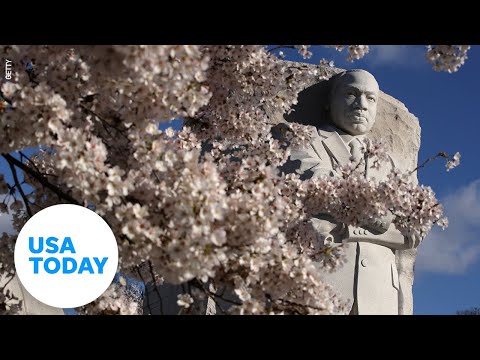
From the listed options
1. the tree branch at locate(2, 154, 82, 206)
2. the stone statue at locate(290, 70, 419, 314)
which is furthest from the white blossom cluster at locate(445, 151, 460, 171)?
the tree branch at locate(2, 154, 82, 206)

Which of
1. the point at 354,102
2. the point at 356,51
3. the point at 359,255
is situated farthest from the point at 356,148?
the point at 356,51

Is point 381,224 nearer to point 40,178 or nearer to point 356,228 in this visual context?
point 356,228

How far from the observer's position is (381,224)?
6586 mm

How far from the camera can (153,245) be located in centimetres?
302

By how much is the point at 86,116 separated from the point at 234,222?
→ 1.03 m

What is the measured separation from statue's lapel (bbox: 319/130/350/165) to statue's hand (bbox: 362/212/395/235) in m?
0.85

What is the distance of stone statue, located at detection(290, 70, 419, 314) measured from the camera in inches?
264

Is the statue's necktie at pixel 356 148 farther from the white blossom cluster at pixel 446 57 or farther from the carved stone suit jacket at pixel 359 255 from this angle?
the white blossom cluster at pixel 446 57

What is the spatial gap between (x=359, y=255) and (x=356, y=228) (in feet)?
0.95

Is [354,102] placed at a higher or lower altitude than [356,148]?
higher

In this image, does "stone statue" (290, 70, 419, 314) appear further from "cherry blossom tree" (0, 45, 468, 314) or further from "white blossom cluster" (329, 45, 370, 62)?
"cherry blossom tree" (0, 45, 468, 314)

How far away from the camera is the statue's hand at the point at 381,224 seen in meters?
6.50
